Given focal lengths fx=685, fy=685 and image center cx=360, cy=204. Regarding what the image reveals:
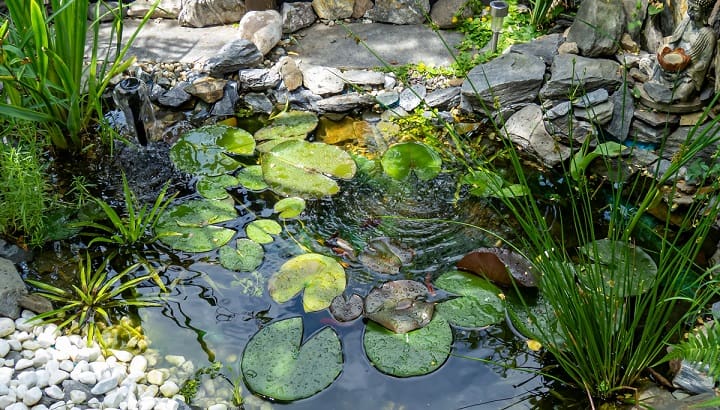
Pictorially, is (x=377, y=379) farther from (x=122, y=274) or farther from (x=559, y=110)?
(x=559, y=110)

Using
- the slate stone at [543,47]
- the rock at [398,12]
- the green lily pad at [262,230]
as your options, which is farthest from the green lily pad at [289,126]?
the slate stone at [543,47]

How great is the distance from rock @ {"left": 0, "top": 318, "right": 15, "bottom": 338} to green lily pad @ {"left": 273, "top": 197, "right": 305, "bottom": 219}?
1.31 meters

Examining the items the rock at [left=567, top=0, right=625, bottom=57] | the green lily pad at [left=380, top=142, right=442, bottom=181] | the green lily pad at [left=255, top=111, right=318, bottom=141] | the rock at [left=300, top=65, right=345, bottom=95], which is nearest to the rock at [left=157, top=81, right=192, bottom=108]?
the green lily pad at [left=255, top=111, right=318, bottom=141]

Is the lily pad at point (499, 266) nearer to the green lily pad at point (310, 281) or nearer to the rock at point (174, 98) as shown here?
the green lily pad at point (310, 281)

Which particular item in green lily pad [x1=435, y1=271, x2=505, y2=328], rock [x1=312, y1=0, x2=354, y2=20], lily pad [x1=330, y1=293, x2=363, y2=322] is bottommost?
lily pad [x1=330, y1=293, x2=363, y2=322]

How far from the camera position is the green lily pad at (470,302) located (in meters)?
2.91

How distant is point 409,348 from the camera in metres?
2.78

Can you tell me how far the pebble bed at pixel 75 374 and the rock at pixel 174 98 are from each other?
181 centimetres

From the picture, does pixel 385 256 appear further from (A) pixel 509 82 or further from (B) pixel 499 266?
(A) pixel 509 82

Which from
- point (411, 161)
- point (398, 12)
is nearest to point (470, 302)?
point (411, 161)

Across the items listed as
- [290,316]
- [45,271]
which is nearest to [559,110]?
[290,316]

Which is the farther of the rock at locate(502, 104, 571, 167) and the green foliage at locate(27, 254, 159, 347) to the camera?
the rock at locate(502, 104, 571, 167)

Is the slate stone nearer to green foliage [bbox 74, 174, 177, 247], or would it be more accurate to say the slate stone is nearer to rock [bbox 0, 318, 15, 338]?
green foliage [bbox 74, 174, 177, 247]

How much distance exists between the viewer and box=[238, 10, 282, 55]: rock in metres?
4.71
